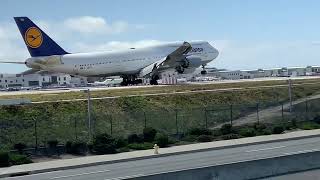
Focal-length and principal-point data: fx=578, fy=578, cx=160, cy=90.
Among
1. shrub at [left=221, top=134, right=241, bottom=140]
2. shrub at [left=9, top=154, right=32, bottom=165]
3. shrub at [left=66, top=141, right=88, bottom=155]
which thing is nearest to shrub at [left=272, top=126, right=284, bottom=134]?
shrub at [left=221, top=134, right=241, bottom=140]

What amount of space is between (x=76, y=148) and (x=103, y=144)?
4.76 ft

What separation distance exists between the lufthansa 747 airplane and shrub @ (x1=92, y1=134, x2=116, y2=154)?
3084 cm

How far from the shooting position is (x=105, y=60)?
63.7 metres

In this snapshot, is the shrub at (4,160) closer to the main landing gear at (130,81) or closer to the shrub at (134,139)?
the shrub at (134,139)

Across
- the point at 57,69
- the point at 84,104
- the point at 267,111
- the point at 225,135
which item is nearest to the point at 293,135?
the point at 225,135

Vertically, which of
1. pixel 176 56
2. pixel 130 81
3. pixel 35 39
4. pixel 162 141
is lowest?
pixel 162 141

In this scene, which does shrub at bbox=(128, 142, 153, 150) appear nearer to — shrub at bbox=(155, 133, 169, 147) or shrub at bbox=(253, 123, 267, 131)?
shrub at bbox=(155, 133, 169, 147)

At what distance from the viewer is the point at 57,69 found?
6178 centimetres

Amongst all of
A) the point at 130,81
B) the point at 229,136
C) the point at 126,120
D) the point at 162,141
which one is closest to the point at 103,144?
the point at 162,141

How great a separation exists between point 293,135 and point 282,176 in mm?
20260

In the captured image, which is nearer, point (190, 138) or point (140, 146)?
point (140, 146)

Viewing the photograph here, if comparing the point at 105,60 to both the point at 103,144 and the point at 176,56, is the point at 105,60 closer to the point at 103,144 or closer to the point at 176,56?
the point at 176,56

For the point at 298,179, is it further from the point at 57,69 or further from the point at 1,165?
the point at 57,69

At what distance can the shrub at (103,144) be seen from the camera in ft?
98.0
